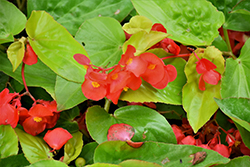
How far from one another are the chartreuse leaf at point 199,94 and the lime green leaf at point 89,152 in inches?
8.9

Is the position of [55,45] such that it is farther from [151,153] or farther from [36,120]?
[151,153]

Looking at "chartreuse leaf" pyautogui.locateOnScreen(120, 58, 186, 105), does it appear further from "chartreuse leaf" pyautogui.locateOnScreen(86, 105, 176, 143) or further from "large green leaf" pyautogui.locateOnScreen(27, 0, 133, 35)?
"large green leaf" pyautogui.locateOnScreen(27, 0, 133, 35)

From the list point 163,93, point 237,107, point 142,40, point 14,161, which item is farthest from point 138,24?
point 14,161

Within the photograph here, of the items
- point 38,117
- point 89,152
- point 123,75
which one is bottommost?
point 89,152

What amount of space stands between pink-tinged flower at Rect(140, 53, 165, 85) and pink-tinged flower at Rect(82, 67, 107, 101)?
91mm

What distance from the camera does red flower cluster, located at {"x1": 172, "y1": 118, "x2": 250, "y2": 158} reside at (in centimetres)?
55

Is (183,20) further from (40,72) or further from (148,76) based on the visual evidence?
(40,72)

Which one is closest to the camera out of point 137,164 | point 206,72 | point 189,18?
point 137,164

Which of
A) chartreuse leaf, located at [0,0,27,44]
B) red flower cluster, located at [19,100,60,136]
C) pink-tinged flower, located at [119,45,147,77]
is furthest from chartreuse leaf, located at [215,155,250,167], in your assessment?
chartreuse leaf, located at [0,0,27,44]

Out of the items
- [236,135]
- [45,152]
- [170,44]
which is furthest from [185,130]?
[45,152]

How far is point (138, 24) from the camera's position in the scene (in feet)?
1.74

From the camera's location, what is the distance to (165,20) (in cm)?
62

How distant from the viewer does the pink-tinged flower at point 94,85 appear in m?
0.43

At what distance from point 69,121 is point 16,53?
0.71 feet
